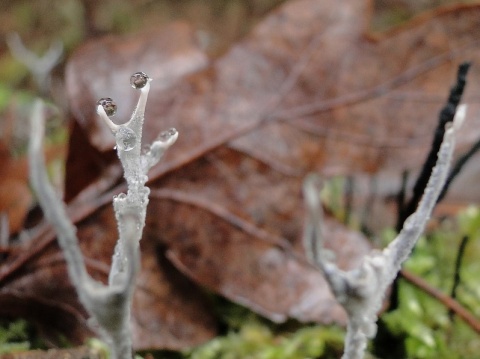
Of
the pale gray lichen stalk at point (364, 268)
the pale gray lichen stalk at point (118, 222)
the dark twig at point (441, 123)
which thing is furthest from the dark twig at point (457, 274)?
the pale gray lichen stalk at point (118, 222)

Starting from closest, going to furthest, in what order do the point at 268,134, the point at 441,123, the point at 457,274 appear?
the point at 441,123 → the point at 457,274 → the point at 268,134

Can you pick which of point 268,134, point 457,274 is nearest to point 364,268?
point 457,274

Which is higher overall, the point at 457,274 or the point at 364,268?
the point at 457,274

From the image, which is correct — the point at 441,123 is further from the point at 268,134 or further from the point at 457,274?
the point at 268,134

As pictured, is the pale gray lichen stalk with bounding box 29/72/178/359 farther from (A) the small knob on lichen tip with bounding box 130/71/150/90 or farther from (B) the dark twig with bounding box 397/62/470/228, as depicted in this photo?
(B) the dark twig with bounding box 397/62/470/228

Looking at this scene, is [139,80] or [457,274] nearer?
[139,80]

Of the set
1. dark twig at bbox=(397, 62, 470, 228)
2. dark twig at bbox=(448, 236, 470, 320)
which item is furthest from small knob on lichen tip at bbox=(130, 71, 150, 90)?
dark twig at bbox=(448, 236, 470, 320)
